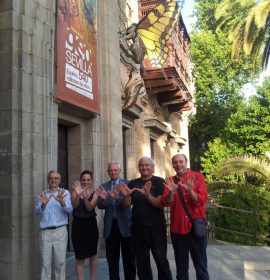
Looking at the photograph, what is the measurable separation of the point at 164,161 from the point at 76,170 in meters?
9.16

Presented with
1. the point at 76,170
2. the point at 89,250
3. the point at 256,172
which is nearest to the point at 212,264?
the point at 89,250

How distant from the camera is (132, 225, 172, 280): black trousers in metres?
4.81

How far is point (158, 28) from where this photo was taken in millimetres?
10711

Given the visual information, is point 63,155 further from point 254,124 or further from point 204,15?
point 204,15

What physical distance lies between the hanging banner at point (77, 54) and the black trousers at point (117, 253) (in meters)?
2.77

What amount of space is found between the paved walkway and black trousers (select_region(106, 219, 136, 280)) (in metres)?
1.17

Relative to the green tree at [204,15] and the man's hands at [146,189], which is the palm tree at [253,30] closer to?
the man's hands at [146,189]

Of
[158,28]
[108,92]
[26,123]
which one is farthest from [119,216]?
[158,28]

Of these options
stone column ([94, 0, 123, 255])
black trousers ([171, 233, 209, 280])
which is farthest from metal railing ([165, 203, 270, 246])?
black trousers ([171, 233, 209, 280])

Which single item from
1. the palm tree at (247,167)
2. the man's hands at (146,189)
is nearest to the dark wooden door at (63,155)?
the man's hands at (146,189)

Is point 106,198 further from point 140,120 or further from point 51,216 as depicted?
point 140,120

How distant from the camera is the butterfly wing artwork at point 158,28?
34.6 feet

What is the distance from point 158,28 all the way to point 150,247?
7.35m

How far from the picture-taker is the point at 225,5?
51.3 ft
